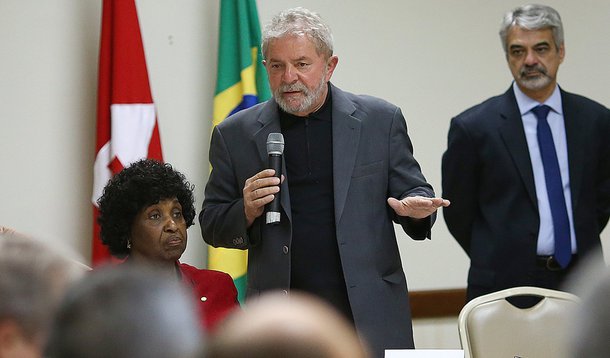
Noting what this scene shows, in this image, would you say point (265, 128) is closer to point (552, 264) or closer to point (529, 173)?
A: point (529, 173)

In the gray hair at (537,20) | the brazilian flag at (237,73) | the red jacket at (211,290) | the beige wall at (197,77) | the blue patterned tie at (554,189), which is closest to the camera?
the red jacket at (211,290)

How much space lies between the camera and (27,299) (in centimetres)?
139

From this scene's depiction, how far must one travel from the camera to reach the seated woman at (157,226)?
3.90 meters

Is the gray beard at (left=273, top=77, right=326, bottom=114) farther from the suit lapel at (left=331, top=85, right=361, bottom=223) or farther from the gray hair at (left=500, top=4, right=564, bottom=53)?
the gray hair at (left=500, top=4, right=564, bottom=53)

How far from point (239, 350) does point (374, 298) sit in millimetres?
2852

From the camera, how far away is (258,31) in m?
5.88

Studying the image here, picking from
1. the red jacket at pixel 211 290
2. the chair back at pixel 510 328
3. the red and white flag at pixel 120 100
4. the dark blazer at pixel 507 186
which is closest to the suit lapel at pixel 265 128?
the red jacket at pixel 211 290

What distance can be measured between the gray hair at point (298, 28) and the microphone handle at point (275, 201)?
20.9 inches

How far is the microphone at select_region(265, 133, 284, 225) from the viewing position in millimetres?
3725

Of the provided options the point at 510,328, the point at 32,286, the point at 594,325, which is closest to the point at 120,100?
the point at 510,328

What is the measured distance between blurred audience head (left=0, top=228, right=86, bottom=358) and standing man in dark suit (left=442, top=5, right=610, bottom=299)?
3.73m

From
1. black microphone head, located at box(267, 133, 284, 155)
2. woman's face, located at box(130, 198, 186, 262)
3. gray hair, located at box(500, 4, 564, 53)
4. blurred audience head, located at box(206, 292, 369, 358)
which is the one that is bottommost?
woman's face, located at box(130, 198, 186, 262)

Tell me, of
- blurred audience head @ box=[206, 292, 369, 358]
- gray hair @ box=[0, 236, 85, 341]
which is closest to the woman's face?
gray hair @ box=[0, 236, 85, 341]

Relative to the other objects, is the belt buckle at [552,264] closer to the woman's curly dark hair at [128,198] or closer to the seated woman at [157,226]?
the seated woman at [157,226]
